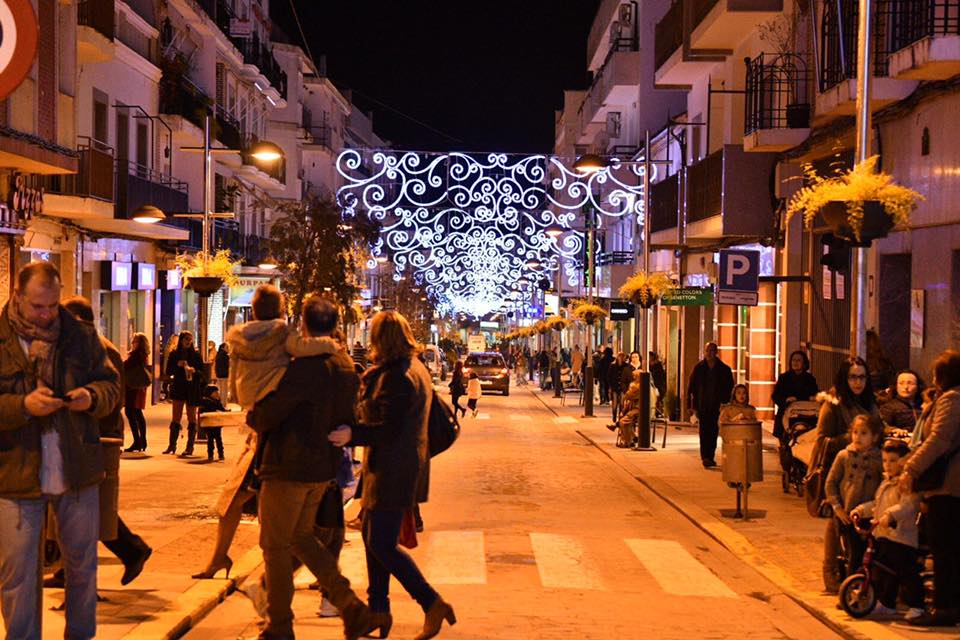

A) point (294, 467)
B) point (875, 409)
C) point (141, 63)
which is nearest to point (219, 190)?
point (141, 63)

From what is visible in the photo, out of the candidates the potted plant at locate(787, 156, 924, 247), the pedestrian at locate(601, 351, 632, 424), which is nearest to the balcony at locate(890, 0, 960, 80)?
the potted plant at locate(787, 156, 924, 247)

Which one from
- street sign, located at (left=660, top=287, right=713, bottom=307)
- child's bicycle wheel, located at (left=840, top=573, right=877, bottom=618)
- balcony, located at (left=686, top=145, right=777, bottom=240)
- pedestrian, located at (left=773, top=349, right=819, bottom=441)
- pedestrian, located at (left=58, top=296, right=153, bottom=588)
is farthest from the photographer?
street sign, located at (left=660, top=287, right=713, bottom=307)

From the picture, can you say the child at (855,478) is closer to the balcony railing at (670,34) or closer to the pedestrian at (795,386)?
the pedestrian at (795,386)

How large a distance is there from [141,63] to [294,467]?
2936 cm

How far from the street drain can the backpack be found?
12.3 ft

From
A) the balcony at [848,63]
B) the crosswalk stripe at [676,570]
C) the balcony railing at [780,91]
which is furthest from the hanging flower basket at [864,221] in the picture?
the balcony railing at [780,91]

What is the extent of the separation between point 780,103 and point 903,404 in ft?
39.0

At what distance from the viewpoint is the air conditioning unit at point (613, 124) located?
56.0 meters

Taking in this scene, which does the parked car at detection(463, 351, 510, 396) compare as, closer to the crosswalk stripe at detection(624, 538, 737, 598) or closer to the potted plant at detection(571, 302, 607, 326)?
the potted plant at detection(571, 302, 607, 326)

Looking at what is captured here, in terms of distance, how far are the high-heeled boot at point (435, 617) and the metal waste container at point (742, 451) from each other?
23.9 ft

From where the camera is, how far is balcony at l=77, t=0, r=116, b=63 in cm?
2800

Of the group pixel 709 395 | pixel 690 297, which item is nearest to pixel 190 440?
pixel 709 395

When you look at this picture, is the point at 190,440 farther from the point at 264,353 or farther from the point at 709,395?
the point at 264,353

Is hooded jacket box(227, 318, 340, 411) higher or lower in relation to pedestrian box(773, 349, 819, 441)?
higher
